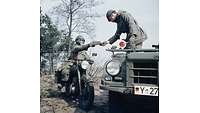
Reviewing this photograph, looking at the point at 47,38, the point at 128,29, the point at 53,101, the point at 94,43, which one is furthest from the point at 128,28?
the point at 53,101

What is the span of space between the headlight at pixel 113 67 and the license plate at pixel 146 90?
0.16 meters

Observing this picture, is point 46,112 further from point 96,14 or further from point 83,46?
point 96,14

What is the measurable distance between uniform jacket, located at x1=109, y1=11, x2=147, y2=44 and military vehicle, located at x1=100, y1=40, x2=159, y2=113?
8 cm

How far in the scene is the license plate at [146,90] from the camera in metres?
2.21

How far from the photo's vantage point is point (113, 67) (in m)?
2.30

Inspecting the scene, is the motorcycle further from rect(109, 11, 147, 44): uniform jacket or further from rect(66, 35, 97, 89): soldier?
rect(109, 11, 147, 44): uniform jacket

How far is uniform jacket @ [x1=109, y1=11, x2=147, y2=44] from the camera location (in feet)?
7.48

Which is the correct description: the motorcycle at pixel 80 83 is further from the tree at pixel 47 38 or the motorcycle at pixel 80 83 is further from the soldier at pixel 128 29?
the soldier at pixel 128 29

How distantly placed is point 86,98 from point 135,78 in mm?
407

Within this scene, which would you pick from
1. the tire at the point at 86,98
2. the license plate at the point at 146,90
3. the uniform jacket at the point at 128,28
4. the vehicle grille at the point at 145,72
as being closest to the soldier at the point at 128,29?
the uniform jacket at the point at 128,28

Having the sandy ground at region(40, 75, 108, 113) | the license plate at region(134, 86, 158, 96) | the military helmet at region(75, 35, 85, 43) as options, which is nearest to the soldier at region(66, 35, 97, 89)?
the military helmet at region(75, 35, 85, 43)

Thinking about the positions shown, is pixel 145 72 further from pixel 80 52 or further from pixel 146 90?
pixel 80 52
